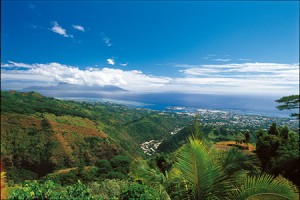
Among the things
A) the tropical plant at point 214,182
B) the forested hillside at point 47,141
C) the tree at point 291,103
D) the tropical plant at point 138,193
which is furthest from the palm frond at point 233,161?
the forested hillside at point 47,141

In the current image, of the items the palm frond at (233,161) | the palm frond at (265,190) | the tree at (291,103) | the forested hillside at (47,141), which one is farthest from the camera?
the forested hillside at (47,141)

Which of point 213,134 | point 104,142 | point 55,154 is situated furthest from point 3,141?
point 213,134

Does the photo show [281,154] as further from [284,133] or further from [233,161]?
[233,161]

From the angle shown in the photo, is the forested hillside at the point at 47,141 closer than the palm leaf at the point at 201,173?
No

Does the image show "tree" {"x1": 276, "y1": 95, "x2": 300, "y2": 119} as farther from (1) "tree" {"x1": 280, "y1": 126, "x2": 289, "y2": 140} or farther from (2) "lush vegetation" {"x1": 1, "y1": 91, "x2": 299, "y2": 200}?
(1) "tree" {"x1": 280, "y1": 126, "x2": 289, "y2": 140}

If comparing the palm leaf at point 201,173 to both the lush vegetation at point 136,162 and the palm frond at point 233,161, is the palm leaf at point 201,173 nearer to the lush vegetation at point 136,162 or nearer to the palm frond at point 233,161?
the lush vegetation at point 136,162

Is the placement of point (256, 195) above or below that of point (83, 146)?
above

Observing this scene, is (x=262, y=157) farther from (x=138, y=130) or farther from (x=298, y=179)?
(x=138, y=130)

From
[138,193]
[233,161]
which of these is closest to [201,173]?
[233,161]

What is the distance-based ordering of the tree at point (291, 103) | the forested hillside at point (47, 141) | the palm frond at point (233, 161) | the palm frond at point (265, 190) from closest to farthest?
1. the palm frond at point (265, 190)
2. the palm frond at point (233, 161)
3. the tree at point (291, 103)
4. the forested hillside at point (47, 141)
